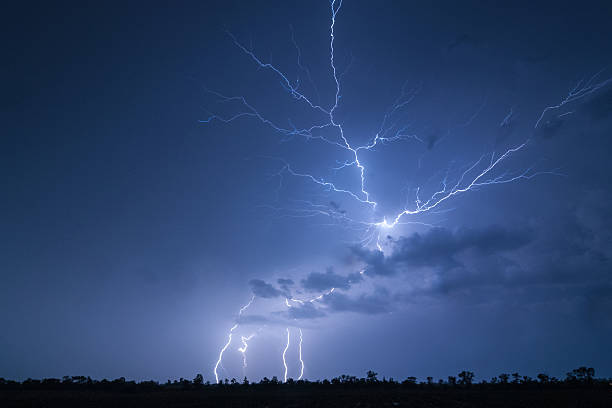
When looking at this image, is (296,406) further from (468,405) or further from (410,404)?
(468,405)

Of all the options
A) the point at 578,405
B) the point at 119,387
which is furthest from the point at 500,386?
the point at 119,387

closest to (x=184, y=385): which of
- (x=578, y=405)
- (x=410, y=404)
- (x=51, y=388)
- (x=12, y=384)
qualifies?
(x=51, y=388)

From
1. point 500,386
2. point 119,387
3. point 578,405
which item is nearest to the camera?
point 578,405

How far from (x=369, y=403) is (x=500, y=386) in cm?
2737

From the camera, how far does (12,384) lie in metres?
44.7

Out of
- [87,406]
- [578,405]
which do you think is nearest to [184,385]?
[87,406]

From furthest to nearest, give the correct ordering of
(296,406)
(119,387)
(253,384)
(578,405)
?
(253,384) → (119,387) → (296,406) → (578,405)

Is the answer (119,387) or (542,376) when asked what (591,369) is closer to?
(542,376)

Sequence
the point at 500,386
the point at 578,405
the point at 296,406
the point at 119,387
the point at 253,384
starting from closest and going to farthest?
the point at 578,405, the point at 296,406, the point at 500,386, the point at 119,387, the point at 253,384

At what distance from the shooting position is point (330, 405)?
77.7 feet

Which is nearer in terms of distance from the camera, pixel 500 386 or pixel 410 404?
pixel 410 404

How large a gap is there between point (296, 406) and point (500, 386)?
32.0 meters

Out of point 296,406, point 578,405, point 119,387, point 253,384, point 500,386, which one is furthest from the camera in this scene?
point 253,384

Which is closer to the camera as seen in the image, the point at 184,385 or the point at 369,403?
the point at 369,403
